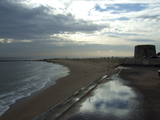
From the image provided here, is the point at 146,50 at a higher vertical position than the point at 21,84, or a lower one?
higher

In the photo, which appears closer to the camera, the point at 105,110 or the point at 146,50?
the point at 105,110

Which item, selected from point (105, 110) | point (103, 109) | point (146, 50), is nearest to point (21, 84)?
point (103, 109)

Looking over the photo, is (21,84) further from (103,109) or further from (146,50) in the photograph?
(146,50)

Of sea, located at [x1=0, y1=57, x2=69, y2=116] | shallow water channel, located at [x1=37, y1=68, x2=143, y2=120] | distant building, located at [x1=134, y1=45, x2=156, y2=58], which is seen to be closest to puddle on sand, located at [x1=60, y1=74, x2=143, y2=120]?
shallow water channel, located at [x1=37, y1=68, x2=143, y2=120]

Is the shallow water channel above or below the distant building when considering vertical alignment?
below

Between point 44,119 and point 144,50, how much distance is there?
44054 mm

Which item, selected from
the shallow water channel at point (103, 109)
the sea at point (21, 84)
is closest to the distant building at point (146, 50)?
the sea at point (21, 84)

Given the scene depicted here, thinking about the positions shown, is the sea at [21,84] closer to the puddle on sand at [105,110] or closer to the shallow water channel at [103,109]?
the shallow water channel at [103,109]

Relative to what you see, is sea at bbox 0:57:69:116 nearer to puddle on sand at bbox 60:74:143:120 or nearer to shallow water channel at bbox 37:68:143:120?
shallow water channel at bbox 37:68:143:120

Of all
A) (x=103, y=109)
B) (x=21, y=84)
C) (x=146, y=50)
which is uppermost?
(x=146, y=50)

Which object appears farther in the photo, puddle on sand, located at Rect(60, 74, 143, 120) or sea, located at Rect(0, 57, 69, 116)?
sea, located at Rect(0, 57, 69, 116)

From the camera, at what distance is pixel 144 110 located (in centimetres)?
505

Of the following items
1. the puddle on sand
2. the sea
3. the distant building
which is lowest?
the sea

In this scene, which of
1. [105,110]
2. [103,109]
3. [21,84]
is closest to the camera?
[105,110]
